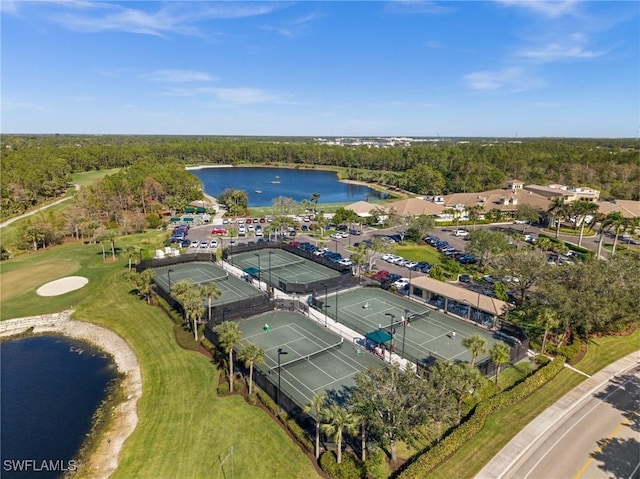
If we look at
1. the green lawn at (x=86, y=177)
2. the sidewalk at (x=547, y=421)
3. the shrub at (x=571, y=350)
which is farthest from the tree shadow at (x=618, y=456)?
the green lawn at (x=86, y=177)

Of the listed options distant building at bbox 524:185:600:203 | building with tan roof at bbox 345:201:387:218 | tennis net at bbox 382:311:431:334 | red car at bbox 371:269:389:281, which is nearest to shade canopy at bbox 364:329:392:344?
tennis net at bbox 382:311:431:334

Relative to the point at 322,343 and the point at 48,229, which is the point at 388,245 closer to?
the point at 322,343

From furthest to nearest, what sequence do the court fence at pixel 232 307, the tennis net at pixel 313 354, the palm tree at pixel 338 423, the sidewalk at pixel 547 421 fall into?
the court fence at pixel 232 307 < the tennis net at pixel 313 354 < the sidewalk at pixel 547 421 < the palm tree at pixel 338 423

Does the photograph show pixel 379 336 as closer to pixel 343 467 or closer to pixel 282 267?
pixel 343 467

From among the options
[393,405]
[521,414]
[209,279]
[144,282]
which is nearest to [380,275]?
[209,279]

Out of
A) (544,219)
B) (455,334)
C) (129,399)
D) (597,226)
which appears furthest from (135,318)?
(597,226)

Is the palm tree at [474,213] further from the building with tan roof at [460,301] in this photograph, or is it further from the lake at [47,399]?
the lake at [47,399]

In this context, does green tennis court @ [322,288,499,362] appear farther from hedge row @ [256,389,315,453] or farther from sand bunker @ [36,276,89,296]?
sand bunker @ [36,276,89,296]

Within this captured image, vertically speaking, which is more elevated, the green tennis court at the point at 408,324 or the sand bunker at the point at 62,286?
the green tennis court at the point at 408,324
